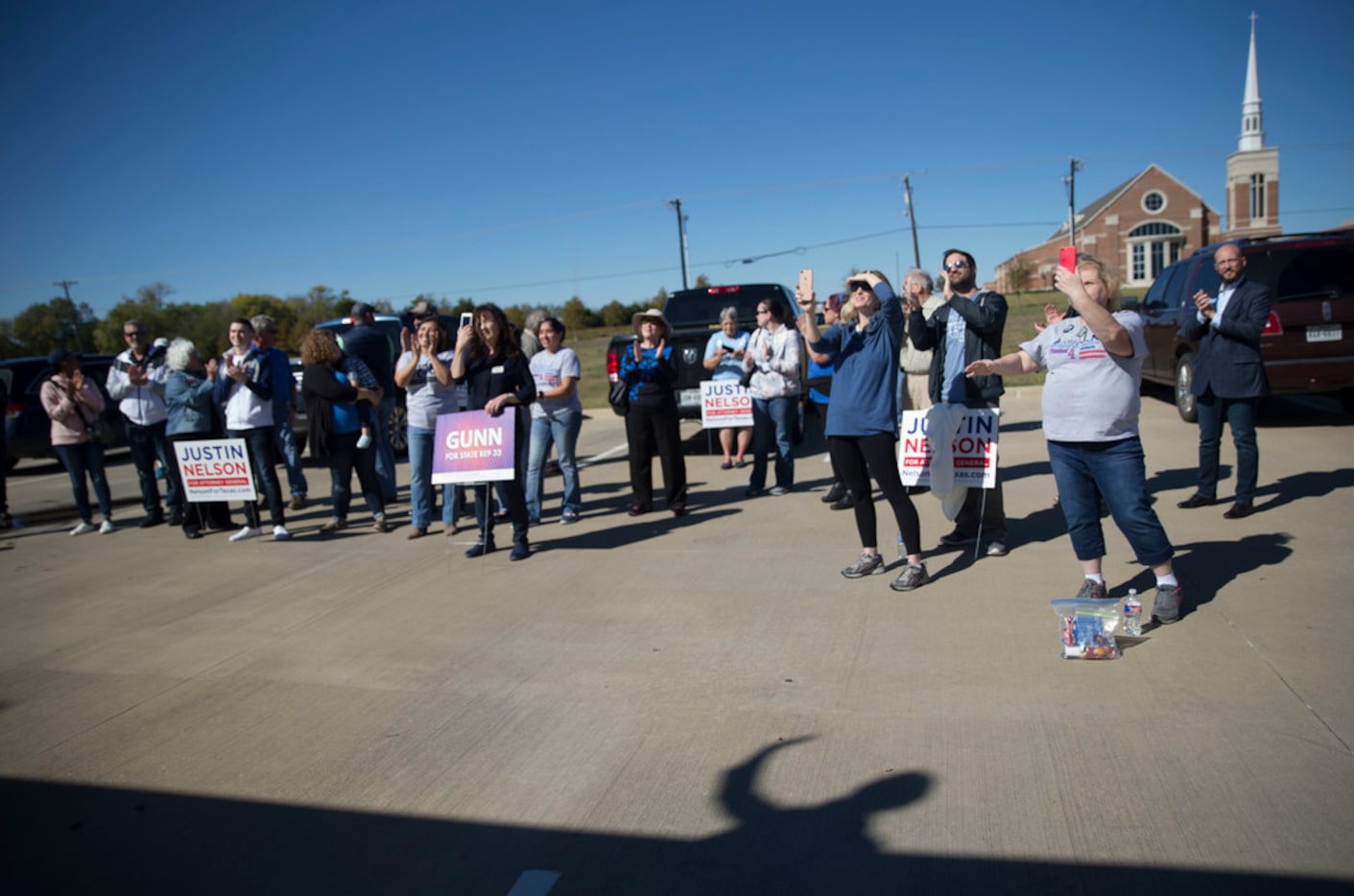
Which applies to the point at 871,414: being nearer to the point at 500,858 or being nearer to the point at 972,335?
the point at 972,335

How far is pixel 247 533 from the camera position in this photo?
8328mm

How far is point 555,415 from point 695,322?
463 cm

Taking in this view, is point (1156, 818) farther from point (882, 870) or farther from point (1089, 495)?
point (1089, 495)

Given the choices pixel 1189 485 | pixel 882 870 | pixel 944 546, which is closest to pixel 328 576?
pixel 944 546

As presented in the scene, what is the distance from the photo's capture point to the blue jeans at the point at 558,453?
8000 mm

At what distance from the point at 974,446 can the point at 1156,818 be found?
3.25 meters

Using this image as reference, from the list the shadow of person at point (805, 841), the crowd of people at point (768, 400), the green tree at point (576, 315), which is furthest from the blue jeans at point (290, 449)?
the green tree at point (576, 315)

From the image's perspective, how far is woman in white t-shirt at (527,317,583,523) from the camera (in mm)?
7883

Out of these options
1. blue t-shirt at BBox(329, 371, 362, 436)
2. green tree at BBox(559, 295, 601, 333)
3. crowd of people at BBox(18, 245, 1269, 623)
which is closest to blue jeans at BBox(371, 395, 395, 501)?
crowd of people at BBox(18, 245, 1269, 623)

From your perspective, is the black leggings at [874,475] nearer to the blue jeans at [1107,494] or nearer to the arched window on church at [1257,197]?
the blue jeans at [1107,494]

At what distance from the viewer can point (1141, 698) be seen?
3658mm

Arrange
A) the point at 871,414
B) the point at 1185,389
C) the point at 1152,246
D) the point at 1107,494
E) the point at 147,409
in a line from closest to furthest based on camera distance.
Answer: the point at 1107,494 → the point at 871,414 → the point at 147,409 → the point at 1185,389 → the point at 1152,246

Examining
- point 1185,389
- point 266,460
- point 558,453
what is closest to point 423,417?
point 558,453

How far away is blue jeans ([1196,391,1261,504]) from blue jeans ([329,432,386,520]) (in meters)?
7.20
